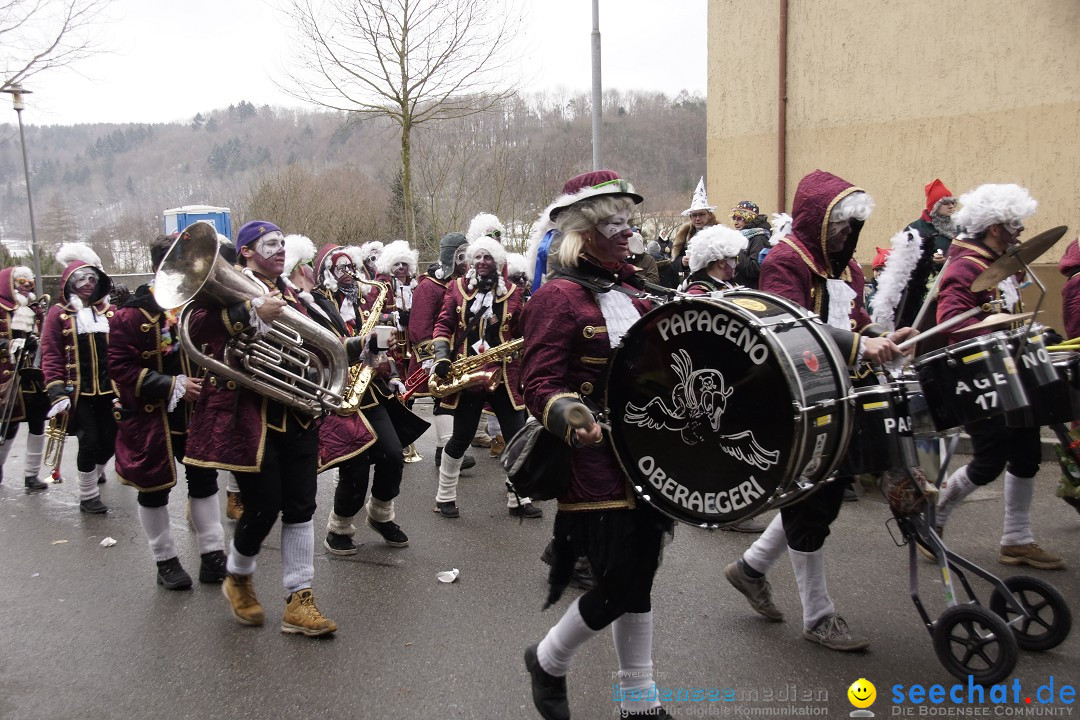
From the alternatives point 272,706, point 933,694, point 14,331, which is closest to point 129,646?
point 272,706

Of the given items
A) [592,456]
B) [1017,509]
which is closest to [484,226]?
[1017,509]

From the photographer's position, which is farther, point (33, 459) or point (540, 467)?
point (33, 459)

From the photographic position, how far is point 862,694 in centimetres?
346

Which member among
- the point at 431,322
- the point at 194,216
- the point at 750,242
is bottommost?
the point at 431,322

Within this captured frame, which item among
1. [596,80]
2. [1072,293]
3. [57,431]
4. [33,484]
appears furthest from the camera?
[596,80]

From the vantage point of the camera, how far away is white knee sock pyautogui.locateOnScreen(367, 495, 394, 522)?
565cm

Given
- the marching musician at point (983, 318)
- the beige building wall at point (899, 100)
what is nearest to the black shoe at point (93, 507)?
the marching musician at point (983, 318)

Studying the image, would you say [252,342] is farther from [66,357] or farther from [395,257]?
[395,257]

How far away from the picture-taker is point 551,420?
9.46 feet

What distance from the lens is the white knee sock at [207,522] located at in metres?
4.95

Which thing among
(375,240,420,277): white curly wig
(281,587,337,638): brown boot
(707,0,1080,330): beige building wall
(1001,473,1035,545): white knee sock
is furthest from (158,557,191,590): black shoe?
(707,0,1080,330): beige building wall

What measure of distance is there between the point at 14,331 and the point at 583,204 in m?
6.87

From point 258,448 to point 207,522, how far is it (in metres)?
1.15

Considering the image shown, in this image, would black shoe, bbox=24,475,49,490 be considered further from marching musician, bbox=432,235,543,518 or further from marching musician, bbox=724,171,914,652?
marching musician, bbox=724,171,914,652
